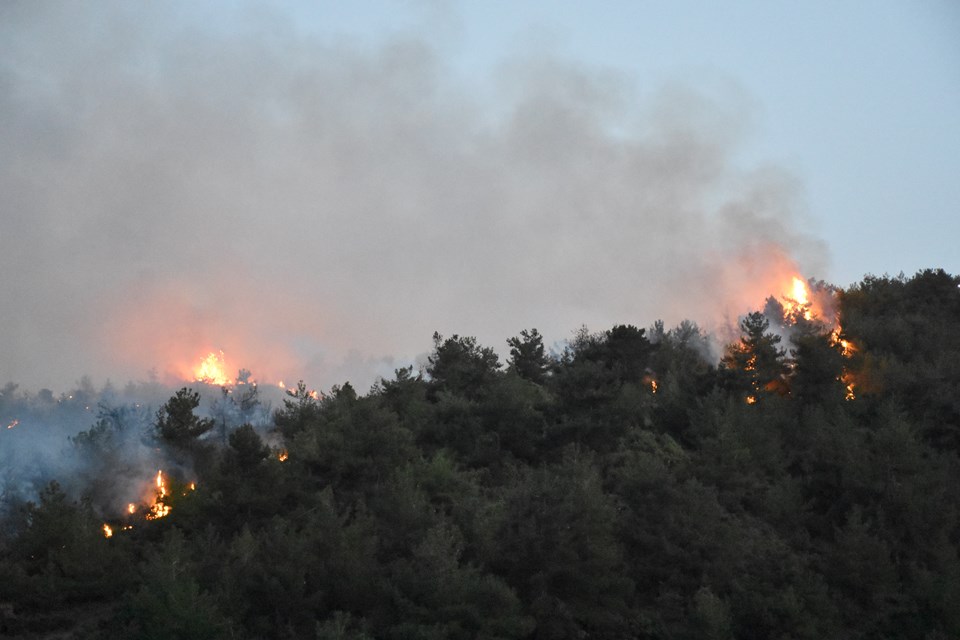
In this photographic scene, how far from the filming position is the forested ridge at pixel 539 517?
29234 millimetres

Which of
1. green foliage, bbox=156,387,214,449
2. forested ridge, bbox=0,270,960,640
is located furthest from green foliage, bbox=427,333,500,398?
green foliage, bbox=156,387,214,449

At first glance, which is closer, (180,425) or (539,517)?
(539,517)

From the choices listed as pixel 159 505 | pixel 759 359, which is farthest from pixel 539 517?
pixel 759 359

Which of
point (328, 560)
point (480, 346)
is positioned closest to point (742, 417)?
point (480, 346)

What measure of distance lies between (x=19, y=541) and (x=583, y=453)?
2379 centimetres

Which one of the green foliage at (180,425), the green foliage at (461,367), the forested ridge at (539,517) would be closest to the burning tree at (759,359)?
the forested ridge at (539,517)

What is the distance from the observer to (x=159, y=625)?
2712 centimetres

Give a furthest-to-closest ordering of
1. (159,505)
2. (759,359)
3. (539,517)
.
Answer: (759,359) < (159,505) < (539,517)

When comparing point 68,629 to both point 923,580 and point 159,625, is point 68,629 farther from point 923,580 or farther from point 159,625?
point 923,580

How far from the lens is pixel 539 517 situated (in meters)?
30.9

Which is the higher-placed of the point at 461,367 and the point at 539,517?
the point at 461,367

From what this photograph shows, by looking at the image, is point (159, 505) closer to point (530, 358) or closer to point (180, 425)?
point (180, 425)

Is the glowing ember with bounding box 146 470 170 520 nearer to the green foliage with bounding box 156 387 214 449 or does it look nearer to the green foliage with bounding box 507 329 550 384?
the green foliage with bounding box 156 387 214 449

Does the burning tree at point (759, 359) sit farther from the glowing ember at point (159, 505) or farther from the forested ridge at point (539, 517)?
the glowing ember at point (159, 505)
